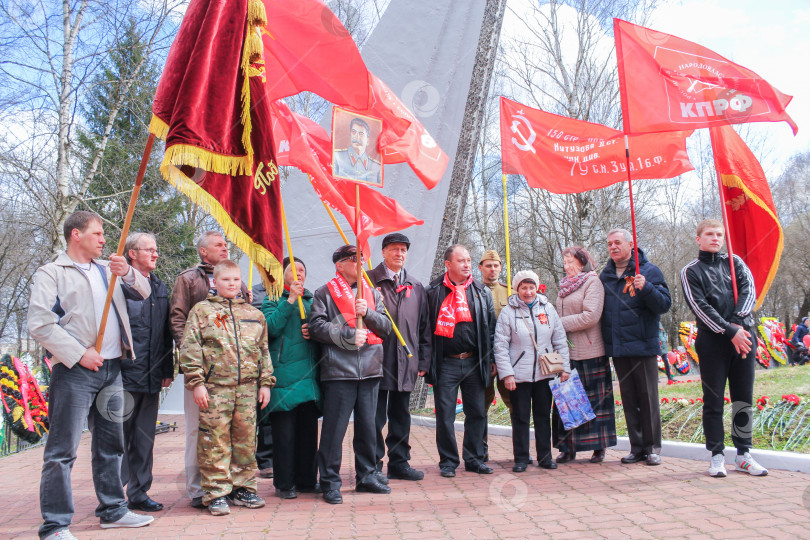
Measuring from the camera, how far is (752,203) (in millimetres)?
4828

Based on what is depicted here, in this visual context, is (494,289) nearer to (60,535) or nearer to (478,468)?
(478,468)

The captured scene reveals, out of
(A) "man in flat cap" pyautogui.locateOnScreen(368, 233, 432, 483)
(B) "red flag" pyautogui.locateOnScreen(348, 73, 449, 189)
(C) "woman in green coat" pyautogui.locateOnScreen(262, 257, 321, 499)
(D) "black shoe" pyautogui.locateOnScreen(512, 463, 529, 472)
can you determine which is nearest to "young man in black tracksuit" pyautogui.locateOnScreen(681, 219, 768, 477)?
(D) "black shoe" pyautogui.locateOnScreen(512, 463, 529, 472)

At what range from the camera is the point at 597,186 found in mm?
5641

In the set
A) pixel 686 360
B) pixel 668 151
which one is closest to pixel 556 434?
pixel 668 151

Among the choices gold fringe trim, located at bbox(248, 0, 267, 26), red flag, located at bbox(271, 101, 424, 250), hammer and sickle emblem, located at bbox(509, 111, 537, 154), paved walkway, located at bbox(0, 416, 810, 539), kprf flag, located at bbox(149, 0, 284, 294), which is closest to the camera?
paved walkway, located at bbox(0, 416, 810, 539)

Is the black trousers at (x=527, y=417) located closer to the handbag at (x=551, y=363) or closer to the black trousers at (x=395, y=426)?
the handbag at (x=551, y=363)

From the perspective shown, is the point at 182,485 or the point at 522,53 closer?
the point at 182,485

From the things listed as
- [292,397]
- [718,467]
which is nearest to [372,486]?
[292,397]

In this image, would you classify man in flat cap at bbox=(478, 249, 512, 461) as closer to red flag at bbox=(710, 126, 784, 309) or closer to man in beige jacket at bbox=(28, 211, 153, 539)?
red flag at bbox=(710, 126, 784, 309)

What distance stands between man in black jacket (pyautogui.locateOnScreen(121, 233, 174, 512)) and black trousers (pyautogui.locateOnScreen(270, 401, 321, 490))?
2.60ft

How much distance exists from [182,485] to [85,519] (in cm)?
101

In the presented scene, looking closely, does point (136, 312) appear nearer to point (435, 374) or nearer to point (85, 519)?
point (85, 519)

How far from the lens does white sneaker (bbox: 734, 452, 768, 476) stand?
425 cm

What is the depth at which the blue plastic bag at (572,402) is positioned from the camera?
5.00 metres
